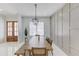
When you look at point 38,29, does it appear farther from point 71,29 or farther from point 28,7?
point 71,29

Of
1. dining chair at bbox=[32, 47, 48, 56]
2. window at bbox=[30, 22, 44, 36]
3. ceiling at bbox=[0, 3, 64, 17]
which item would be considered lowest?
dining chair at bbox=[32, 47, 48, 56]

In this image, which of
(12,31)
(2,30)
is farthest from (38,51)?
(12,31)

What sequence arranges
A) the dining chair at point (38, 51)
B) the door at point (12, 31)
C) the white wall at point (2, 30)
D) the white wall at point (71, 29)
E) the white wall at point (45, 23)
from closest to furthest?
the dining chair at point (38, 51) → the white wall at point (71, 29) → the white wall at point (2, 30) → the white wall at point (45, 23) → the door at point (12, 31)

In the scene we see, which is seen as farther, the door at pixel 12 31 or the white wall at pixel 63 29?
the door at pixel 12 31

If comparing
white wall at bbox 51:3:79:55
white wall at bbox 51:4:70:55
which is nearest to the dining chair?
white wall at bbox 51:3:79:55

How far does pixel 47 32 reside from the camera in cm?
1123

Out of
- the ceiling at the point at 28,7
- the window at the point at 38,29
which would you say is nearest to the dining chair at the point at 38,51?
the ceiling at the point at 28,7

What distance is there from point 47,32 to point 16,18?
2567 millimetres

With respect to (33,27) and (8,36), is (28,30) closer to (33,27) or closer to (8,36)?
(33,27)

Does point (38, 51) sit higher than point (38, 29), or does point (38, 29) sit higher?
point (38, 29)

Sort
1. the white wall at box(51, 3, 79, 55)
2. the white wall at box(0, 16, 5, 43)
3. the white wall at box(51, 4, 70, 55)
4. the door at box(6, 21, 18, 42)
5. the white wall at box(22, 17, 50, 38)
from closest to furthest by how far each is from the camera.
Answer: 1. the white wall at box(51, 3, 79, 55)
2. the white wall at box(51, 4, 70, 55)
3. the white wall at box(0, 16, 5, 43)
4. the white wall at box(22, 17, 50, 38)
5. the door at box(6, 21, 18, 42)

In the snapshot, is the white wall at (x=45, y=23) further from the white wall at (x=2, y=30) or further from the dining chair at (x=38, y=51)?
the dining chair at (x=38, y=51)

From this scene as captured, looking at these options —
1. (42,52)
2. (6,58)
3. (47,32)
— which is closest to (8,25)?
(47,32)

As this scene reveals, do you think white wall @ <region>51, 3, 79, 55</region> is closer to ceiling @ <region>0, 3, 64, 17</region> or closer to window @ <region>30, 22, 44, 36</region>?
ceiling @ <region>0, 3, 64, 17</region>
